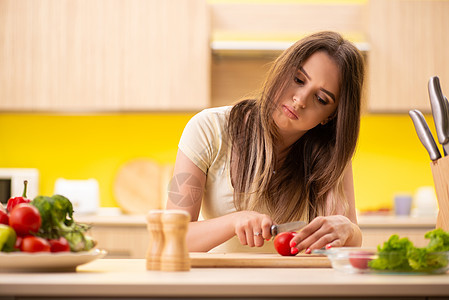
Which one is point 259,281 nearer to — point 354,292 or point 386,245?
point 354,292

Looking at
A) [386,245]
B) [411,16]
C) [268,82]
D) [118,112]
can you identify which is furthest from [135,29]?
[386,245]

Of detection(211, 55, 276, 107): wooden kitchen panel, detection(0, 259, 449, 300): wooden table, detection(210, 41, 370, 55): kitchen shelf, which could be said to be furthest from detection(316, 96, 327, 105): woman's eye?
detection(211, 55, 276, 107): wooden kitchen panel

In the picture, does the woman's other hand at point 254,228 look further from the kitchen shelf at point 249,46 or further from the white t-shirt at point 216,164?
the kitchen shelf at point 249,46

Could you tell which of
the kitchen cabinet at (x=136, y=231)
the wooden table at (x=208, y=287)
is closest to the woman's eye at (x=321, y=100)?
the wooden table at (x=208, y=287)

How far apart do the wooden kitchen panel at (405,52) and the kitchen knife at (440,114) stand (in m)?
2.30

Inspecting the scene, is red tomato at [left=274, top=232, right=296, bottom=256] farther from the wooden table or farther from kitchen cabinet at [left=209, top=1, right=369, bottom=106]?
kitchen cabinet at [left=209, top=1, right=369, bottom=106]

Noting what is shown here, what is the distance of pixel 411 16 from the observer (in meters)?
3.83

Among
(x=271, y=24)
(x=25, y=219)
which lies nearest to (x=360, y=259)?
(x=25, y=219)

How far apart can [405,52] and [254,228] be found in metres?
2.79

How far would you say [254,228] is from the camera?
1393 mm

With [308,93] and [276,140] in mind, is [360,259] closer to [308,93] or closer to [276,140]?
[308,93]

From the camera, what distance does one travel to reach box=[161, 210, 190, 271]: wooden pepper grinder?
1108 mm

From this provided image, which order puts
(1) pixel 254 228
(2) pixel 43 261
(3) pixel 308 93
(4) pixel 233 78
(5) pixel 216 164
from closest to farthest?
(2) pixel 43 261, (1) pixel 254 228, (3) pixel 308 93, (5) pixel 216 164, (4) pixel 233 78

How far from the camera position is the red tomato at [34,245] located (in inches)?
41.5
